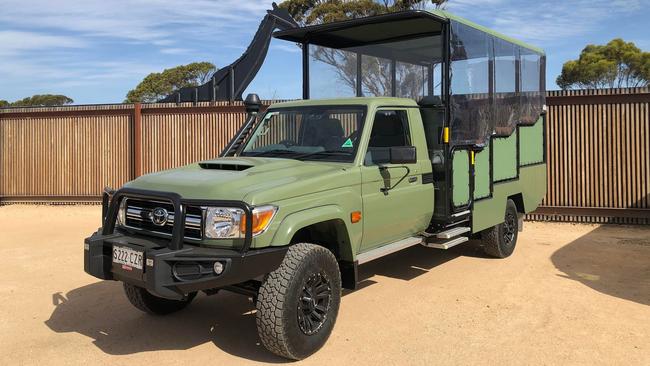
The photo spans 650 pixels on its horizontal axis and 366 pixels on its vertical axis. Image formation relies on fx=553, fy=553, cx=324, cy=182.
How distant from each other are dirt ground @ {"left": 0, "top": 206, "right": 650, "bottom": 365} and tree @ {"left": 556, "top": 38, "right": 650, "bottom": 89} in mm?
29083

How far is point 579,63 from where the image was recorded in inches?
1427

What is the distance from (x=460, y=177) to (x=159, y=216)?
3.41 m

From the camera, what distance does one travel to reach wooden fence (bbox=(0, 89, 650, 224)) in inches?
399

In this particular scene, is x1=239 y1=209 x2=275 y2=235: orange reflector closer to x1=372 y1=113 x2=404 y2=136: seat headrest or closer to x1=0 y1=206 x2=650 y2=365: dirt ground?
x1=0 y1=206 x2=650 y2=365: dirt ground

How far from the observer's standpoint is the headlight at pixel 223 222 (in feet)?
13.1

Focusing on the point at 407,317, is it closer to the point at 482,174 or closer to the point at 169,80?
the point at 482,174

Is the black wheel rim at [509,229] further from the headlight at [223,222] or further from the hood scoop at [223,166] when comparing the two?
the headlight at [223,222]

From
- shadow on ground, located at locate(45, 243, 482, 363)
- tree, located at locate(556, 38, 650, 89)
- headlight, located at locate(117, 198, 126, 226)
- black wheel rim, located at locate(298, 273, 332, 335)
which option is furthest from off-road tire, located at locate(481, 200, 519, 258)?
tree, located at locate(556, 38, 650, 89)

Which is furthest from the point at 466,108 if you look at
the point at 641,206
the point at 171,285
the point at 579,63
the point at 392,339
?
the point at 579,63

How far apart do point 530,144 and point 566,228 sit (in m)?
2.93

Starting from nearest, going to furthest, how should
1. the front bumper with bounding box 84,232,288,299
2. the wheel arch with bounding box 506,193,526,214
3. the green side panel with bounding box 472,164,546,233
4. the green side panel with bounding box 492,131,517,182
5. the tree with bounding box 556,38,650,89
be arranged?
the front bumper with bounding box 84,232,288,299 → the green side panel with bounding box 472,164,546,233 → the green side panel with bounding box 492,131,517,182 → the wheel arch with bounding box 506,193,526,214 → the tree with bounding box 556,38,650,89

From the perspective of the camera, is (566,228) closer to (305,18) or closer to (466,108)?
(466,108)

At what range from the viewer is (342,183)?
473cm

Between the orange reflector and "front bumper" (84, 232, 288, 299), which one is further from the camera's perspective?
the orange reflector
